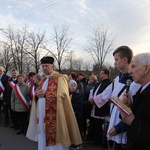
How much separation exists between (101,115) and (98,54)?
29.5 meters

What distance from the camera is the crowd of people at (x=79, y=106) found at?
210cm

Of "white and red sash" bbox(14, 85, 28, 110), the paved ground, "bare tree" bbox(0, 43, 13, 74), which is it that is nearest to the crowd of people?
"white and red sash" bbox(14, 85, 28, 110)

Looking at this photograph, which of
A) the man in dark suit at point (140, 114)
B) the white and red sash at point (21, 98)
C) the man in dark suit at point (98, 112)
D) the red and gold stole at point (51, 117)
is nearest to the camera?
the man in dark suit at point (140, 114)

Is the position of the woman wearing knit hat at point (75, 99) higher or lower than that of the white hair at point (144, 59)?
lower

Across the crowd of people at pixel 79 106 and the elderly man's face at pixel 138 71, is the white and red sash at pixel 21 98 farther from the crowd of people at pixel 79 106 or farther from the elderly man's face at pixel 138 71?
the elderly man's face at pixel 138 71

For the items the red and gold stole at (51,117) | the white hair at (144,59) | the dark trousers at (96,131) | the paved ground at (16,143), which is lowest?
the paved ground at (16,143)

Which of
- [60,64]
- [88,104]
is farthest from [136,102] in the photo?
[60,64]

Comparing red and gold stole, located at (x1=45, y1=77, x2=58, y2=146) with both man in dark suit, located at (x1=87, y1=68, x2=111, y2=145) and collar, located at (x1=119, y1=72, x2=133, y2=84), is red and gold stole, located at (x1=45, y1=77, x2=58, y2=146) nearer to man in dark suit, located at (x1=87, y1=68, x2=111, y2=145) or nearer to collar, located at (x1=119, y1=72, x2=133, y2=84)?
man in dark suit, located at (x1=87, y1=68, x2=111, y2=145)

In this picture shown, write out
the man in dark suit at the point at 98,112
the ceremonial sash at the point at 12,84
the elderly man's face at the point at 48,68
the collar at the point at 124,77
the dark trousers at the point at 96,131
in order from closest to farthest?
the collar at the point at 124,77 → the elderly man's face at the point at 48,68 → the man in dark suit at the point at 98,112 → the dark trousers at the point at 96,131 → the ceremonial sash at the point at 12,84

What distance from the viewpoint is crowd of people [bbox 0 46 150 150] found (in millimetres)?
2100

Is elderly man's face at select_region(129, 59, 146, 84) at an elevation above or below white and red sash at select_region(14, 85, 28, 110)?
above

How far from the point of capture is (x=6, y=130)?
8.30 meters

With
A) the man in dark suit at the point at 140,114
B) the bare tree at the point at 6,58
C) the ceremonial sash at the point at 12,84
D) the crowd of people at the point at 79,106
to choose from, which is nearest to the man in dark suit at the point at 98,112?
the crowd of people at the point at 79,106

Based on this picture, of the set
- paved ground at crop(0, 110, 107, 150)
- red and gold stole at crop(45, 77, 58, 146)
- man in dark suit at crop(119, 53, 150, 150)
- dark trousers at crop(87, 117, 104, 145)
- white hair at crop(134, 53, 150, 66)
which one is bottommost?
paved ground at crop(0, 110, 107, 150)
